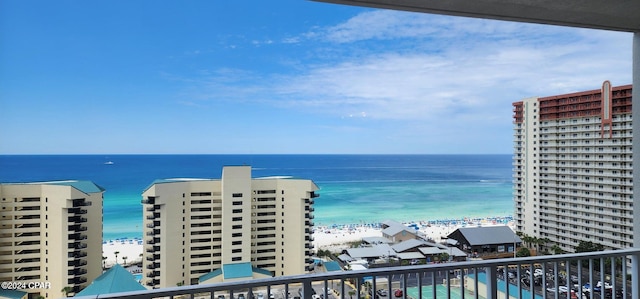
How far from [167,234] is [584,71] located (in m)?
3.24

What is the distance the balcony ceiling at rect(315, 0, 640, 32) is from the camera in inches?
81.2

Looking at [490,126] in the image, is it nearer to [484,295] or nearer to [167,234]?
[484,295]

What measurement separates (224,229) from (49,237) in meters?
0.95

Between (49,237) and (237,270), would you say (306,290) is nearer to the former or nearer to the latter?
(237,270)

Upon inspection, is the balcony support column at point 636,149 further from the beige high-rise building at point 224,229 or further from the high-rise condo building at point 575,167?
the beige high-rise building at point 224,229

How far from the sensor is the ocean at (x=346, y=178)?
2383 millimetres

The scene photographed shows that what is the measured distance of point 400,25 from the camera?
293 cm

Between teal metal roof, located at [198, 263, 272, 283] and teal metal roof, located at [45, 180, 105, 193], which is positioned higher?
teal metal roof, located at [45, 180, 105, 193]

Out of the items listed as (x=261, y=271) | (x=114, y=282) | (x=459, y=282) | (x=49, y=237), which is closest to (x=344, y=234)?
(x=261, y=271)

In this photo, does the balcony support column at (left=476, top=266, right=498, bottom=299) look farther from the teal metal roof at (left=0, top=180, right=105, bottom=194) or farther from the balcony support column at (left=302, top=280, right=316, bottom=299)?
the teal metal roof at (left=0, top=180, right=105, bottom=194)

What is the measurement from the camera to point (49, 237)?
2.20 meters

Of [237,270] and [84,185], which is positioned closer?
[84,185]

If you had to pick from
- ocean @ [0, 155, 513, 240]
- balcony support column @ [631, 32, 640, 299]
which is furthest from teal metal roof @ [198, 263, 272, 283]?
balcony support column @ [631, 32, 640, 299]

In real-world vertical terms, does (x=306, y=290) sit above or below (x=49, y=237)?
below
